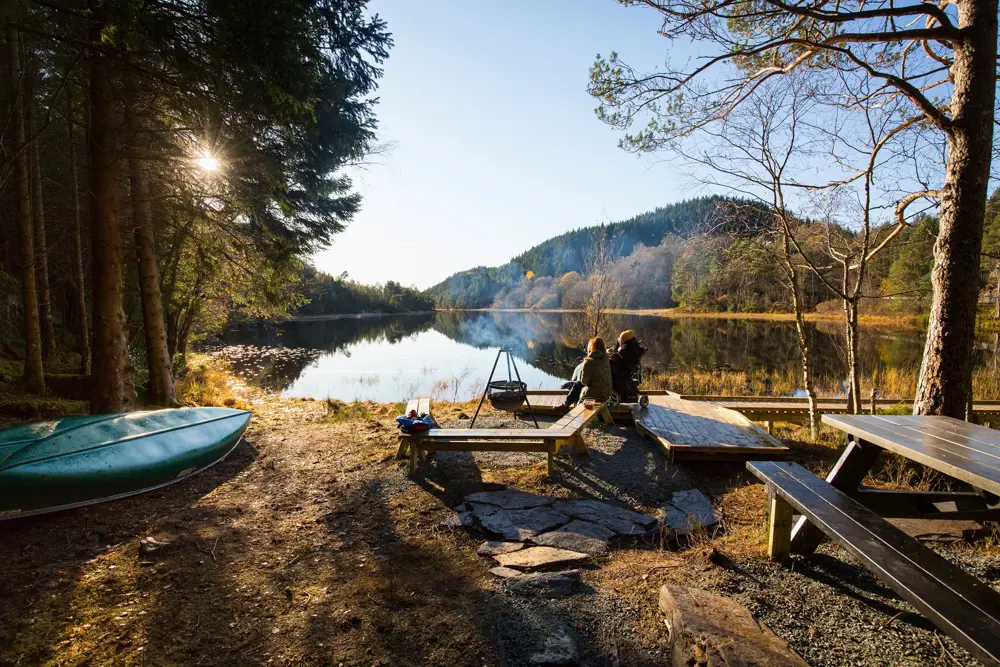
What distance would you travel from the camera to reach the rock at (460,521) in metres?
3.45

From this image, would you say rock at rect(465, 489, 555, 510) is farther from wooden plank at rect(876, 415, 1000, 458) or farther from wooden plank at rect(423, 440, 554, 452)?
wooden plank at rect(876, 415, 1000, 458)

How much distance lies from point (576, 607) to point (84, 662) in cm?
217

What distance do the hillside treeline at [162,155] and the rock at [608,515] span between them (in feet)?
13.7

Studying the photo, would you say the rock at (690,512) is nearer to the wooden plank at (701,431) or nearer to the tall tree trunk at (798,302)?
the wooden plank at (701,431)

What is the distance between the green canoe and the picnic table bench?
4.63m

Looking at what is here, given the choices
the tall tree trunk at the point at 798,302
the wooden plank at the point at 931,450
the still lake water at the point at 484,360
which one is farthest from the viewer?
the still lake water at the point at 484,360

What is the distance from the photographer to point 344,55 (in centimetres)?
912

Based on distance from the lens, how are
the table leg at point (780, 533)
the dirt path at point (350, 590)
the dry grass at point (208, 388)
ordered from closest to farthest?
1. the dirt path at point (350, 590)
2. the table leg at point (780, 533)
3. the dry grass at point (208, 388)

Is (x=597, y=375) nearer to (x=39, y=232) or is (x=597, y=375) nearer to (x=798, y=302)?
(x=798, y=302)

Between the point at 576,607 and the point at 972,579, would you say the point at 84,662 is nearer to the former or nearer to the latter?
the point at 576,607

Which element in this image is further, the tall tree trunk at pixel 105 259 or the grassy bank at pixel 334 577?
the tall tree trunk at pixel 105 259

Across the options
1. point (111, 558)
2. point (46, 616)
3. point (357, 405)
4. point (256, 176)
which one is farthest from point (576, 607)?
point (256, 176)

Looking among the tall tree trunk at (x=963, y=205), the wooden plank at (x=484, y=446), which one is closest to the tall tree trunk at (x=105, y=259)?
the wooden plank at (x=484, y=446)

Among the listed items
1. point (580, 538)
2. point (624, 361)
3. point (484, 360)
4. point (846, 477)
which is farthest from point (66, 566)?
point (484, 360)
